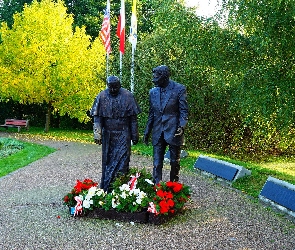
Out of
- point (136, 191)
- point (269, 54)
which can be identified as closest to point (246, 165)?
point (269, 54)

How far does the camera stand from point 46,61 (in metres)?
24.1

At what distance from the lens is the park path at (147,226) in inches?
253

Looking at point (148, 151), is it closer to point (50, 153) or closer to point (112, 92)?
point (50, 153)

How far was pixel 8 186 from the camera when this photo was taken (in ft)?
34.3

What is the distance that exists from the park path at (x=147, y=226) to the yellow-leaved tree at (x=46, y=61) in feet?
46.4

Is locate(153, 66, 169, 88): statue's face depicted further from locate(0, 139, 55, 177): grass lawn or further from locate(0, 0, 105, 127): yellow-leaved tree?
locate(0, 0, 105, 127): yellow-leaved tree

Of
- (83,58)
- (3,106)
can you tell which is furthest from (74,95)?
(3,106)

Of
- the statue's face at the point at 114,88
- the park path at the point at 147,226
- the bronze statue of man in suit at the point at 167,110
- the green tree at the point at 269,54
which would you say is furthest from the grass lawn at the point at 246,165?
the statue's face at the point at 114,88

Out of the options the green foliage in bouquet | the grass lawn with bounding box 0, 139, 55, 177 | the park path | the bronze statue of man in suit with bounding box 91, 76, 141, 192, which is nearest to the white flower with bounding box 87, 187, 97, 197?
the green foliage in bouquet

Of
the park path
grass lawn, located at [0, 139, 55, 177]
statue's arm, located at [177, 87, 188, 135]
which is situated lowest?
grass lawn, located at [0, 139, 55, 177]

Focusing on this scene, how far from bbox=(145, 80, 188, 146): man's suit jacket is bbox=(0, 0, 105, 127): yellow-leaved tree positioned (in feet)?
51.2

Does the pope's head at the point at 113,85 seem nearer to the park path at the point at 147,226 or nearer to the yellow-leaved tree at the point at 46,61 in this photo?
the park path at the point at 147,226

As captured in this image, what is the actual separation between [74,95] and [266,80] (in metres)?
16.2

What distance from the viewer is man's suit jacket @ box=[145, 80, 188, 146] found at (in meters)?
8.22
